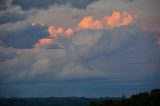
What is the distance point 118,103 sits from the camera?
127 meters

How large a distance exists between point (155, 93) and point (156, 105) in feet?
34.5

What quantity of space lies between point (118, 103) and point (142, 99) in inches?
255

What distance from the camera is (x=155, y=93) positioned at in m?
130

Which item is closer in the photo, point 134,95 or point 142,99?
point 142,99

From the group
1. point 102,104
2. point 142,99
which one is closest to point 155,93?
point 142,99

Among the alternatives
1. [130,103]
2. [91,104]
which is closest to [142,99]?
[130,103]

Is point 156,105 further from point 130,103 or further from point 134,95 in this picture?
point 134,95

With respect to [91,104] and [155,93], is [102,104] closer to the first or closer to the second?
[91,104]

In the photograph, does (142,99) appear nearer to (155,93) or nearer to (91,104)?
(155,93)

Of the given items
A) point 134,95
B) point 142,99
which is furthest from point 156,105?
point 134,95

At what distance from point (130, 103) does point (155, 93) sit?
1050 centimetres

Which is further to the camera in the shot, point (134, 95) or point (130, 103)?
point (134, 95)

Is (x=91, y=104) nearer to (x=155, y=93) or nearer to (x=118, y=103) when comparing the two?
(x=118, y=103)

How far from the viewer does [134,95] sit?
137 meters
